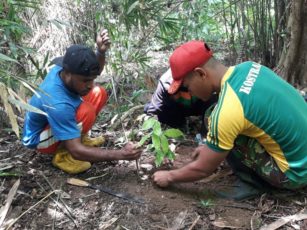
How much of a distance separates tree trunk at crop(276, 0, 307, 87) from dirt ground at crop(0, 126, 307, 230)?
107cm

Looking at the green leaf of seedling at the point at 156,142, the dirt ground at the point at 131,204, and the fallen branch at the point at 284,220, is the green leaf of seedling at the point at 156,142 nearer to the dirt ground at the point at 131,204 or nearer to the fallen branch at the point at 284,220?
the dirt ground at the point at 131,204

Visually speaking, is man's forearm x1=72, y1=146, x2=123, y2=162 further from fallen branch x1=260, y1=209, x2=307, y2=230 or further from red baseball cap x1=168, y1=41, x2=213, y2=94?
fallen branch x1=260, y1=209, x2=307, y2=230

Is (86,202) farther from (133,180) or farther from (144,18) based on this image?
(144,18)

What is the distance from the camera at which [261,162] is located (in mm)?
2307

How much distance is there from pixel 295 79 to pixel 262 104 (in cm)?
140

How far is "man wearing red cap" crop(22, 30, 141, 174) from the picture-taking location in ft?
7.97

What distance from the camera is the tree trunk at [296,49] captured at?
3.02 meters

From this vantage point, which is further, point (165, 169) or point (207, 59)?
point (165, 169)

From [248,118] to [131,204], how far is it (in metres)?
0.81

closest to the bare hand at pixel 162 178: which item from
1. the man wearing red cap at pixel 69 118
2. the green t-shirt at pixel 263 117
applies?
the man wearing red cap at pixel 69 118

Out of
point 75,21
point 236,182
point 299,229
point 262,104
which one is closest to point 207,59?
point 262,104

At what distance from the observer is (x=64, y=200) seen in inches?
96.3

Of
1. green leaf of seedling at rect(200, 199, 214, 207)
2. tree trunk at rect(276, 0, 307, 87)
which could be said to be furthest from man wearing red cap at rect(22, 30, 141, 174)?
tree trunk at rect(276, 0, 307, 87)

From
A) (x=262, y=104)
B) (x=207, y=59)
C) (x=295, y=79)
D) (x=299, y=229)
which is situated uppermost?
(x=207, y=59)
